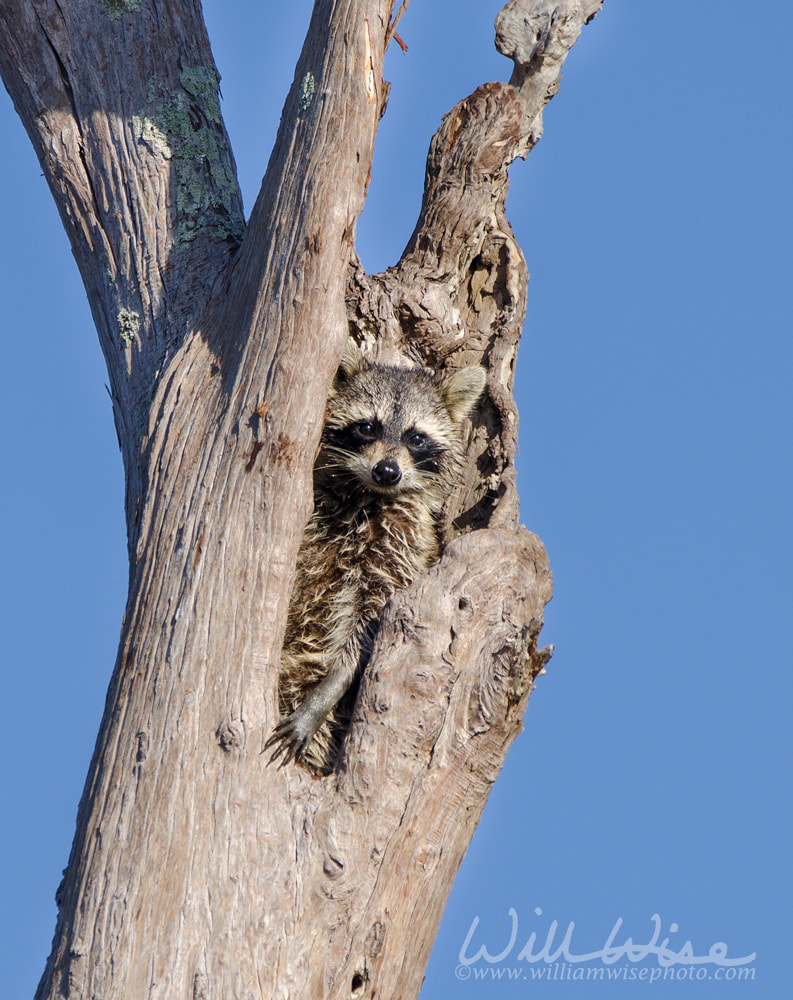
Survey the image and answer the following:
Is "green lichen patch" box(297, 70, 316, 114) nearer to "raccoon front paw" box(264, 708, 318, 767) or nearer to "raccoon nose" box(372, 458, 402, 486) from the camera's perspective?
"raccoon nose" box(372, 458, 402, 486)

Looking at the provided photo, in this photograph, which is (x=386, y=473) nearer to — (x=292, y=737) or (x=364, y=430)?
(x=364, y=430)

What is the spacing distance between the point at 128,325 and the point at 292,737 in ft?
5.13

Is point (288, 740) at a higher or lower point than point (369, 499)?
lower

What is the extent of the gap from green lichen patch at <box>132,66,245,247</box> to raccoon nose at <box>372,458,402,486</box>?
107 centimetres

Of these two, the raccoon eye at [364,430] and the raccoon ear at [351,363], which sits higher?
the raccoon ear at [351,363]

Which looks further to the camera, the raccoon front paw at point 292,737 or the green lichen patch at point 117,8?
the green lichen patch at point 117,8

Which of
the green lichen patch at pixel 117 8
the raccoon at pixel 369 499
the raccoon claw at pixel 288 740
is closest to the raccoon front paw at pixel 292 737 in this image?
the raccoon claw at pixel 288 740

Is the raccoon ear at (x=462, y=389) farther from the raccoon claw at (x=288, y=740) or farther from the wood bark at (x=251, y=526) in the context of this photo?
the raccoon claw at (x=288, y=740)

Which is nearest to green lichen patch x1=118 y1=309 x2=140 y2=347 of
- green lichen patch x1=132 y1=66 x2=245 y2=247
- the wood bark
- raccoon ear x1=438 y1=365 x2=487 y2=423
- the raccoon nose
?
the wood bark

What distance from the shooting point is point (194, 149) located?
4.04 m

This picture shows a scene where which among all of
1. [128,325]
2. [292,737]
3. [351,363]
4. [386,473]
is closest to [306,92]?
[128,325]

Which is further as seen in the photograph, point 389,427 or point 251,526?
Answer: point 389,427

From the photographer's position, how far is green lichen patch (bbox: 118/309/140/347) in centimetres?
385

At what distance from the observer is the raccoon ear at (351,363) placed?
14.8 feet
